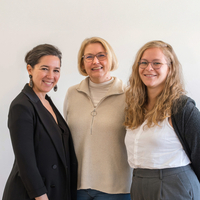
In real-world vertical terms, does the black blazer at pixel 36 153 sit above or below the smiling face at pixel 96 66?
below

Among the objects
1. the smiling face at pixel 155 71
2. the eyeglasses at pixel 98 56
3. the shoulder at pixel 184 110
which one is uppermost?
the eyeglasses at pixel 98 56

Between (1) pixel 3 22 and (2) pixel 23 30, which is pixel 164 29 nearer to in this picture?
(2) pixel 23 30

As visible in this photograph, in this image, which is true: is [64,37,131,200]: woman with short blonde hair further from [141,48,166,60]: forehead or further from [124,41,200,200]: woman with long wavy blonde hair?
[141,48,166,60]: forehead

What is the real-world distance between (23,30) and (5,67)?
44 centimetres

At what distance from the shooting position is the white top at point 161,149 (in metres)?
1.30

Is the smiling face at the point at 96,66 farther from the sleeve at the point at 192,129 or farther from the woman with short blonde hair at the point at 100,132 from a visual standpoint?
the sleeve at the point at 192,129

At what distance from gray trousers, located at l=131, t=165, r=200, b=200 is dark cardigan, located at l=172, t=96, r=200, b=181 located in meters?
0.11

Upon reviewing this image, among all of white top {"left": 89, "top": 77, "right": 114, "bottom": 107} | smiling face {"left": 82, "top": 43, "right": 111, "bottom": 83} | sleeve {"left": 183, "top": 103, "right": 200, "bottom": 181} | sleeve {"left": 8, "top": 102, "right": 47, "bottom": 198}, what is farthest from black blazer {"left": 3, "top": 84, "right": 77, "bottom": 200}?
sleeve {"left": 183, "top": 103, "right": 200, "bottom": 181}

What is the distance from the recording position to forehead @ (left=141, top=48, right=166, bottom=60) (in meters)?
1.40

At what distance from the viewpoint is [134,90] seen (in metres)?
1.56

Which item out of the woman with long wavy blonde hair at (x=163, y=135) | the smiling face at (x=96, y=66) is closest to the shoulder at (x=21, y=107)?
the smiling face at (x=96, y=66)

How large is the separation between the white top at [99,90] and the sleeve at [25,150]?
24.2 inches

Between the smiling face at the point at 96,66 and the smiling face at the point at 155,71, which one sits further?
the smiling face at the point at 96,66

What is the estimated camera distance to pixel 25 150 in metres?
1.30
